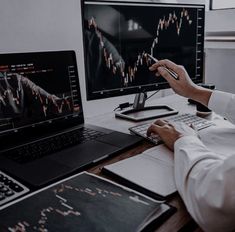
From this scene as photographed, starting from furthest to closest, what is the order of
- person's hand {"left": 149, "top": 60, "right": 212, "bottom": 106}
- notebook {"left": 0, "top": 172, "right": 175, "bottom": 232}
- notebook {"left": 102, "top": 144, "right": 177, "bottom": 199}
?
person's hand {"left": 149, "top": 60, "right": 212, "bottom": 106}, notebook {"left": 102, "top": 144, "right": 177, "bottom": 199}, notebook {"left": 0, "top": 172, "right": 175, "bottom": 232}

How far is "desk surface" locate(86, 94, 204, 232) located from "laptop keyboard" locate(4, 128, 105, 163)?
145 millimetres

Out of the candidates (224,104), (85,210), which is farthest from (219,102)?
(85,210)

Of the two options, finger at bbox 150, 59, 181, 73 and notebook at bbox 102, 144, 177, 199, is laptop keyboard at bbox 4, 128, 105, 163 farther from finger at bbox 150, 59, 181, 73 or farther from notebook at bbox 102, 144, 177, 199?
finger at bbox 150, 59, 181, 73

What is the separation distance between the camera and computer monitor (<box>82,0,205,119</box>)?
113 centimetres

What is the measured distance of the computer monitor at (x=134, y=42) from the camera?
3.70ft

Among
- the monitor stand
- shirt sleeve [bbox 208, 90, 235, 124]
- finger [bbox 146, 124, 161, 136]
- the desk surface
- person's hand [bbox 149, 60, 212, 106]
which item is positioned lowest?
the desk surface

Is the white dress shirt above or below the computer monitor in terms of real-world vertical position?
below

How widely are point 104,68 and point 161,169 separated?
19.9 inches

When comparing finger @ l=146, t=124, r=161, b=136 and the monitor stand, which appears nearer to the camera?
finger @ l=146, t=124, r=161, b=136

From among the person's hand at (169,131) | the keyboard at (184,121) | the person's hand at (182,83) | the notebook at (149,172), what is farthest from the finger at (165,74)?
the notebook at (149,172)

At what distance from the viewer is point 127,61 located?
1.23m

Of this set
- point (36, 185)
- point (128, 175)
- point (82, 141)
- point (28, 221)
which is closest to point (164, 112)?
point (82, 141)

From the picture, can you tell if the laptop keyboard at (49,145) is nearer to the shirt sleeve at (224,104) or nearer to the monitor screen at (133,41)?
the monitor screen at (133,41)

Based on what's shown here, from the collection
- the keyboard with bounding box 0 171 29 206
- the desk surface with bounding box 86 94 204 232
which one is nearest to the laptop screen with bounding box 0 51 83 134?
the desk surface with bounding box 86 94 204 232
